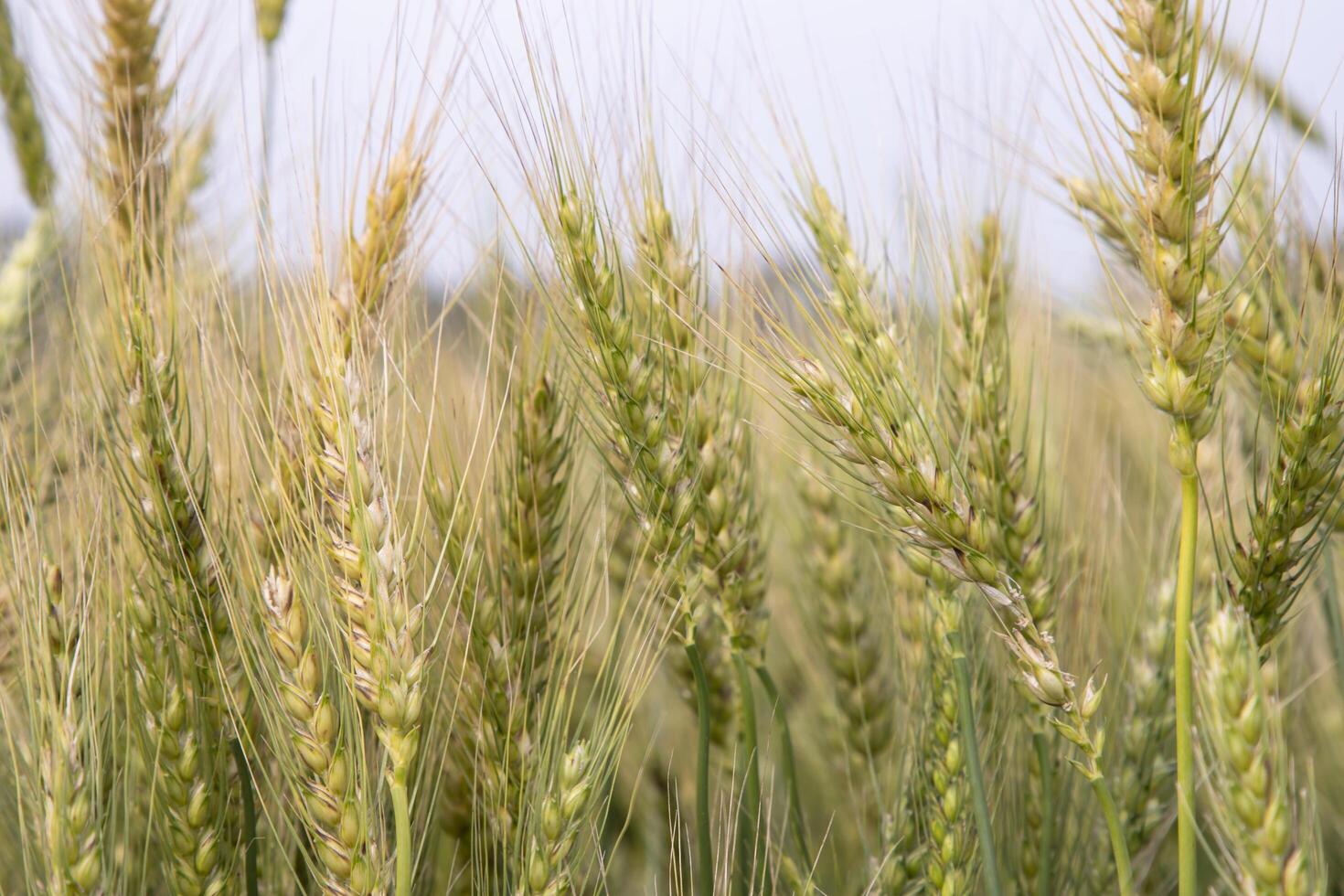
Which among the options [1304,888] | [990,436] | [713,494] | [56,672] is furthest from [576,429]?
[1304,888]

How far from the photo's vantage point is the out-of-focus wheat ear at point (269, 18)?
164 cm

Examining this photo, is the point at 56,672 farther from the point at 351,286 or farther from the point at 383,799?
the point at 351,286

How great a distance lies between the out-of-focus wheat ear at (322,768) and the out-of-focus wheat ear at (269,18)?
1108 mm

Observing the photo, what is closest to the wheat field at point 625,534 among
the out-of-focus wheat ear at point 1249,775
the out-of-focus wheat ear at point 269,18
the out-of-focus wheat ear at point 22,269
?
the out-of-focus wheat ear at point 1249,775

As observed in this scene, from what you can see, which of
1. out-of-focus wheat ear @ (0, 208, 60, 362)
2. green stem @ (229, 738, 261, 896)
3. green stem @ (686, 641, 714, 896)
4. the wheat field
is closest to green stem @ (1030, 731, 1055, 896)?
the wheat field

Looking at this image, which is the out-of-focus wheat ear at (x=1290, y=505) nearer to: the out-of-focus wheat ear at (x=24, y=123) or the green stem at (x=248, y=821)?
the green stem at (x=248, y=821)

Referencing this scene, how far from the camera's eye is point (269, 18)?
1.65 metres

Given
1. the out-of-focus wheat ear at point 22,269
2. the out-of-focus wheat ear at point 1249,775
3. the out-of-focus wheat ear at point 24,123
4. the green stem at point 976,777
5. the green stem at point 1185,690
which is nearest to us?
the out-of-focus wheat ear at point 1249,775

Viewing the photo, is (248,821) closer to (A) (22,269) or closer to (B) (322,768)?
(B) (322,768)

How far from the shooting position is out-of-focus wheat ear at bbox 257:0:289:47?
1.64 meters

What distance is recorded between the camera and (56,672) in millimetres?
1060

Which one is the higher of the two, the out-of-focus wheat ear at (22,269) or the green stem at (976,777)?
the green stem at (976,777)

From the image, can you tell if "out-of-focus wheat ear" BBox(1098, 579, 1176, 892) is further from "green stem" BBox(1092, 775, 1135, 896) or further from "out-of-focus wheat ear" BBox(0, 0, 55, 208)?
"out-of-focus wheat ear" BBox(0, 0, 55, 208)

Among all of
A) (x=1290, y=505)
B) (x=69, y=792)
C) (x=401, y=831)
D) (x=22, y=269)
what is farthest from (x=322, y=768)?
(x=22, y=269)
